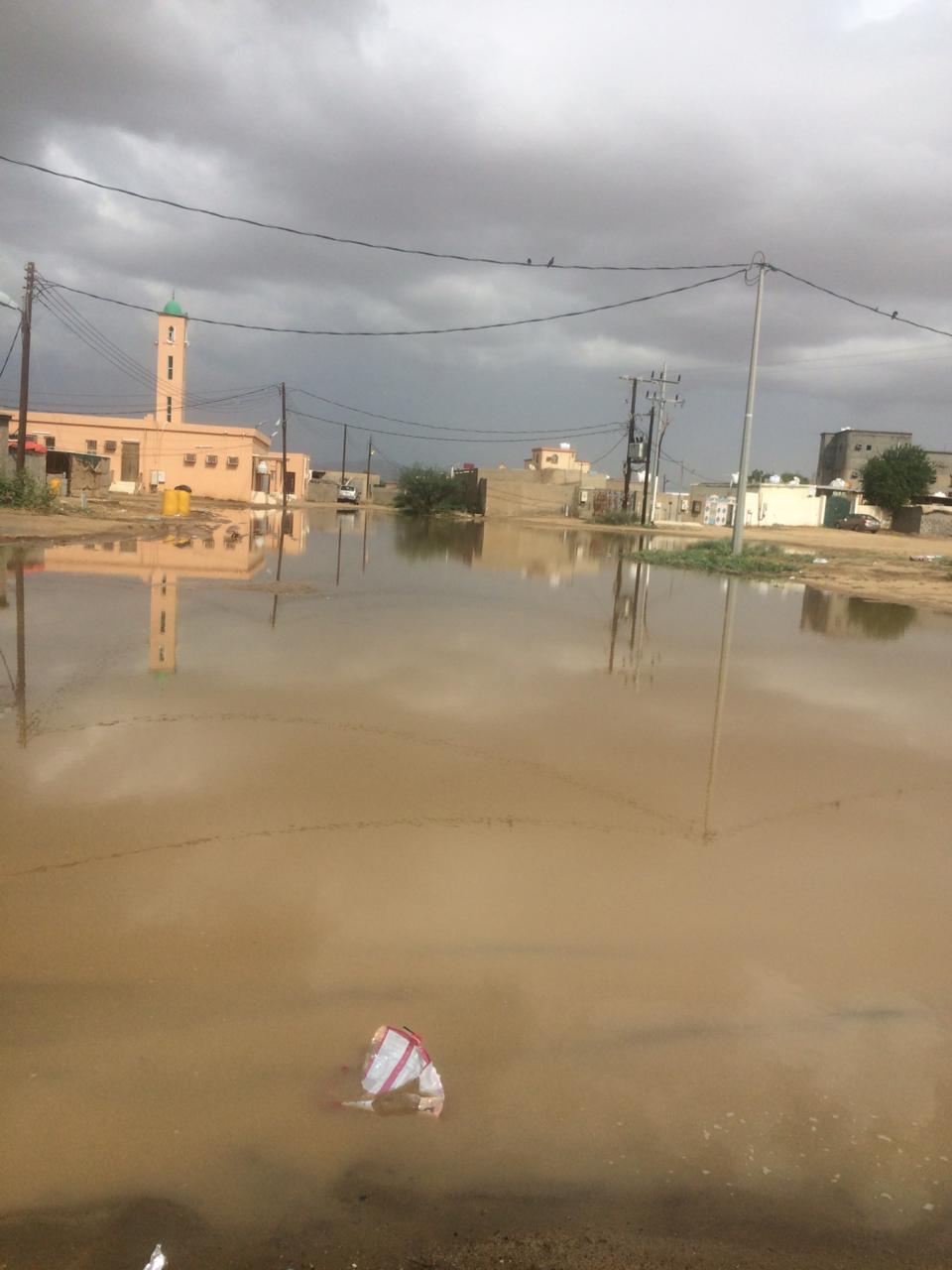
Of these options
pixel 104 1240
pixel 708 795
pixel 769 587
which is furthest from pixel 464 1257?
pixel 769 587

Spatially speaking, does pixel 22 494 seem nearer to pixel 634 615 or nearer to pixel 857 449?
pixel 634 615

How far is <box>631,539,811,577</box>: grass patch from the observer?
28875 millimetres

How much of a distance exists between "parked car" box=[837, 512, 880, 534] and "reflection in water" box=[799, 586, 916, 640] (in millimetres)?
42951

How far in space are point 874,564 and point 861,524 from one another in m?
32.4

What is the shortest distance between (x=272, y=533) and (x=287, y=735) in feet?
93.4

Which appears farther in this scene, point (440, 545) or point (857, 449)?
point (857, 449)

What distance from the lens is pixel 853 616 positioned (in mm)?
18859

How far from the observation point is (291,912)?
462 centimetres

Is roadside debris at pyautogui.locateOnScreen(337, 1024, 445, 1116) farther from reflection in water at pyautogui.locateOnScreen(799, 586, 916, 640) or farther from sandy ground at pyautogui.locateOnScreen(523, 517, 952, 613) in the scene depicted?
sandy ground at pyautogui.locateOnScreen(523, 517, 952, 613)

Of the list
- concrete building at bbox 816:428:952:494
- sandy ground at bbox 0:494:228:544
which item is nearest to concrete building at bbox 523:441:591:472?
concrete building at bbox 816:428:952:494

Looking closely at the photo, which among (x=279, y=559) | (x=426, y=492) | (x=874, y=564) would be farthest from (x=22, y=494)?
(x=426, y=492)

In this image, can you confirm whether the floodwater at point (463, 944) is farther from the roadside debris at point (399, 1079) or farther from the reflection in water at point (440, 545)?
the reflection in water at point (440, 545)

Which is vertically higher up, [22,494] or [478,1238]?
[22,494]

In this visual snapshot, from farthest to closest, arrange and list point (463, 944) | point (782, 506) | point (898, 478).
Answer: point (898, 478) < point (782, 506) < point (463, 944)
